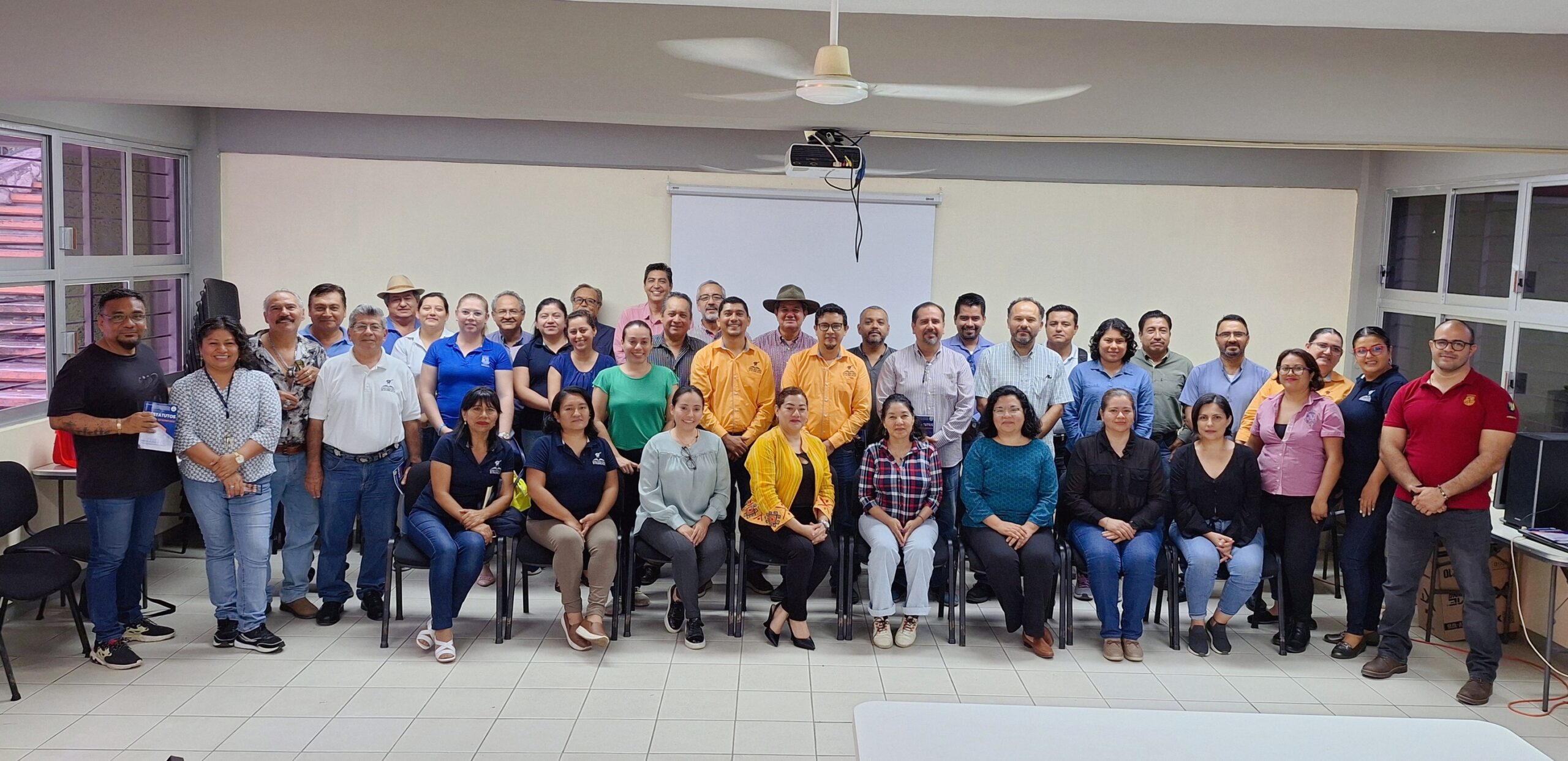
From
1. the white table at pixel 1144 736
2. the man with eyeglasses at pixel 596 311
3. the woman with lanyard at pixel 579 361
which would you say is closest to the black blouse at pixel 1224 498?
the white table at pixel 1144 736

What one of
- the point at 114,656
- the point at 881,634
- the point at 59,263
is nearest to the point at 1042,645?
the point at 881,634

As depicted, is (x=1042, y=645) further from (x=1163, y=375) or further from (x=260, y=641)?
(x=260, y=641)

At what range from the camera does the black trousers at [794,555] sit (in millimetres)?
4453

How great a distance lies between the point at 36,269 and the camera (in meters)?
5.07

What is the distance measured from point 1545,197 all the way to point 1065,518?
310 centimetres

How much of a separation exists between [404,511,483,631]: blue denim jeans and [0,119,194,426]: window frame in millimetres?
2212

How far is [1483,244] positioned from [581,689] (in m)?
5.37

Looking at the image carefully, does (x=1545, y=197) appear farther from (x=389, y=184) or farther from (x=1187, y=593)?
(x=389, y=184)

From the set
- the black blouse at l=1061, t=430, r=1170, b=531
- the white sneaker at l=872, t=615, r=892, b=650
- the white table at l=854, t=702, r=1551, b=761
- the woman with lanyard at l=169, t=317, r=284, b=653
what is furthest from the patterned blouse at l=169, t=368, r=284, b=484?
the black blouse at l=1061, t=430, r=1170, b=531

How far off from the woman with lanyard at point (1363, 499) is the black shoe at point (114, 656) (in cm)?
501

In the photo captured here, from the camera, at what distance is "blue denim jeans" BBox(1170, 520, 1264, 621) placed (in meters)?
4.46

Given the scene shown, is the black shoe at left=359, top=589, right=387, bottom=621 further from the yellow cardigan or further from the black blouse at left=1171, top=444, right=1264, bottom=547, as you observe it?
the black blouse at left=1171, top=444, right=1264, bottom=547

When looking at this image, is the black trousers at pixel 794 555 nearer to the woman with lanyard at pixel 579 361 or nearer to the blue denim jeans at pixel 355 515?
the woman with lanyard at pixel 579 361

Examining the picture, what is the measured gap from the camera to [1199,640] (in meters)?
4.51
